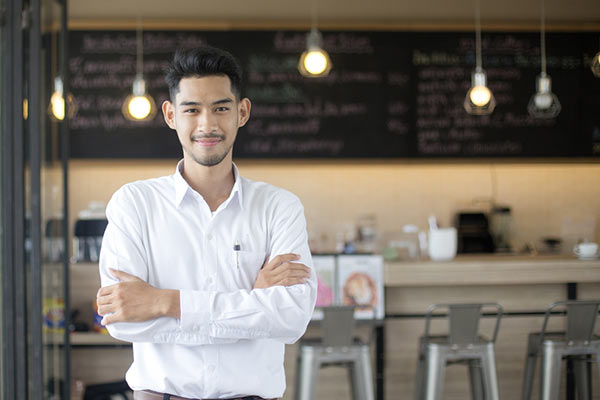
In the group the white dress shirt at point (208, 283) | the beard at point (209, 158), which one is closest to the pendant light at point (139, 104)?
the white dress shirt at point (208, 283)

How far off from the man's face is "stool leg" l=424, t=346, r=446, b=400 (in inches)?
89.0

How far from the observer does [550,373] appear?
3.64m

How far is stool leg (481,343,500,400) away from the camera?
3.56m

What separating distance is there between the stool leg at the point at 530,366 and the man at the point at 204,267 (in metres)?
2.42

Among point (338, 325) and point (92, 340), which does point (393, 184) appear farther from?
point (92, 340)

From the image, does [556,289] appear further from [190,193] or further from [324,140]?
[190,193]

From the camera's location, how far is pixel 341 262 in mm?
3926

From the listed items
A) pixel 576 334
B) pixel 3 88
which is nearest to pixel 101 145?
pixel 3 88

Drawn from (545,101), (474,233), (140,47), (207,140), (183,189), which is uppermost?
(140,47)

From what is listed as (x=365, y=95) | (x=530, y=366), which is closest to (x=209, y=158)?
(x=530, y=366)

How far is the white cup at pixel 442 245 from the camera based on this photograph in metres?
4.11

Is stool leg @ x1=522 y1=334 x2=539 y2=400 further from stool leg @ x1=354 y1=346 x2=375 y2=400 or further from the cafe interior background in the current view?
stool leg @ x1=354 y1=346 x2=375 y2=400

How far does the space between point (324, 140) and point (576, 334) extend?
8.08ft

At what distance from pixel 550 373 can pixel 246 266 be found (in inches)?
97.8
